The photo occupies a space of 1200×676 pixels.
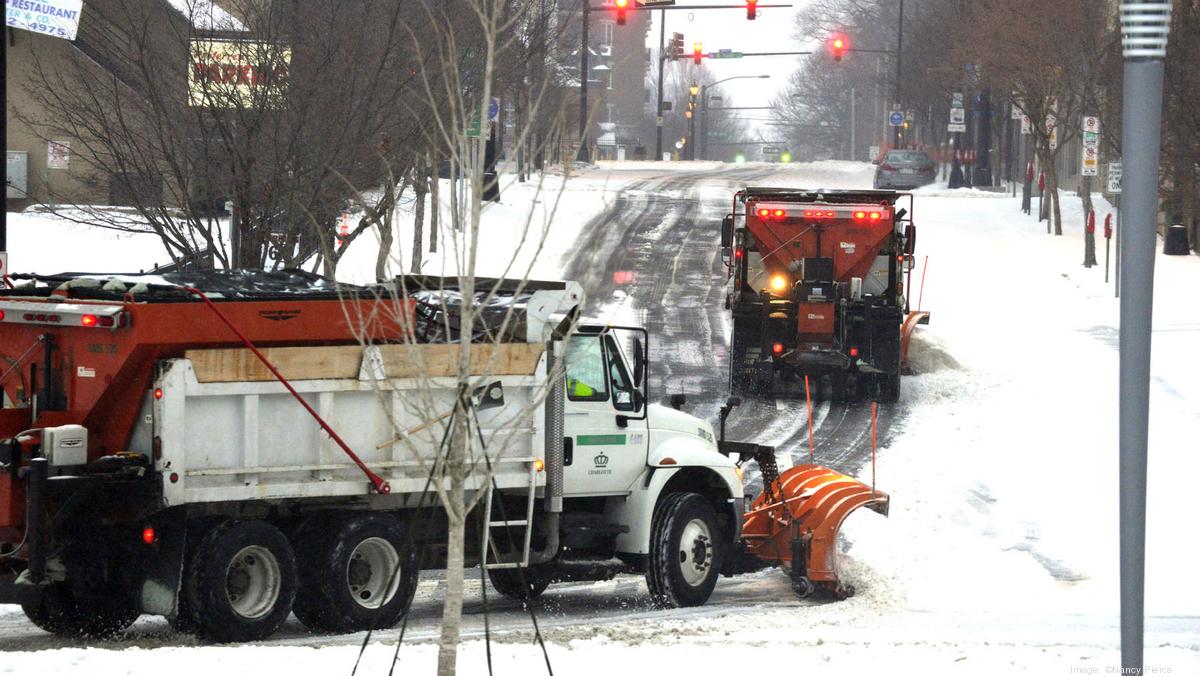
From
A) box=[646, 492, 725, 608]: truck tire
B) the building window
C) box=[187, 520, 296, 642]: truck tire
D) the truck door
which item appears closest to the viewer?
box=[187, 520, 296, 642]: truck tire

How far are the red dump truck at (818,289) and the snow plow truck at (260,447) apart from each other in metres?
9.89

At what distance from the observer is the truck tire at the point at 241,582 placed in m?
10.0

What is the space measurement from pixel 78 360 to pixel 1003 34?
3332 cm

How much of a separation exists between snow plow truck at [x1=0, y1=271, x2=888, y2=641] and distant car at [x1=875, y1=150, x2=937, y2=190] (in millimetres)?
42766

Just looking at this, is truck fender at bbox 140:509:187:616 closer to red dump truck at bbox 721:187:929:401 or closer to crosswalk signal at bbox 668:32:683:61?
red dump truck at bbox 721:187:929:401

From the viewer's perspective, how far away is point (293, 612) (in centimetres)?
1141

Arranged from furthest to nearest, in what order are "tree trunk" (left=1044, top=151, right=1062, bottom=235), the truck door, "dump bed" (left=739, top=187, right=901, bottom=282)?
"tree trunk" (left=1044, top=151, right=1062, bottom=235), "dump bed" (left=739, top=187, right=901, bottom=282), the truck door

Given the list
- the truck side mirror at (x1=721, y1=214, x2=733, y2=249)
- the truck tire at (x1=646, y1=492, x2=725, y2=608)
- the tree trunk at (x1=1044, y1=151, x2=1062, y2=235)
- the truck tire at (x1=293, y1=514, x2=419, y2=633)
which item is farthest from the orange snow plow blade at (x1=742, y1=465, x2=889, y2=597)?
the tree trunk at (x1=1044, y1=151, x2=1062, y2=235)

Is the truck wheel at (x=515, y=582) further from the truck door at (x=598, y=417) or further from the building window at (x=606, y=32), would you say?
the building window at (x=606, y=32)

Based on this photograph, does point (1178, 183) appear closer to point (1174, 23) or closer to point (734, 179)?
point (1174, 23)

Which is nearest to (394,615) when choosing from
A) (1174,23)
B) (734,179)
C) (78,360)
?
(78,360)

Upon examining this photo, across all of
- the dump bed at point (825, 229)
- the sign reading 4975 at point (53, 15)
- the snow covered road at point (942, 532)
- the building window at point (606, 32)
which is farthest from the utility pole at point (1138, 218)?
the building window at point (606, 32)

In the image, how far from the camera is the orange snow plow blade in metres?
12.6

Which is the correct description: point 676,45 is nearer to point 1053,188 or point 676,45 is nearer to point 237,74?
point 1053,188
